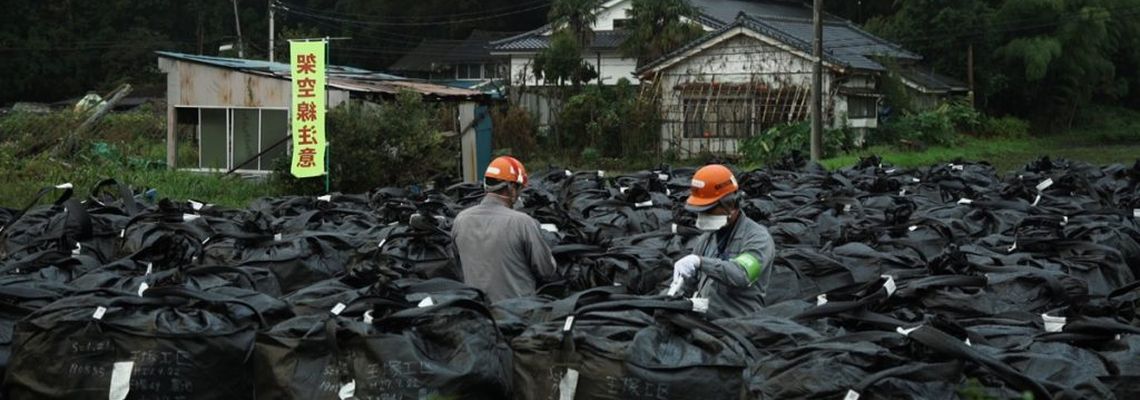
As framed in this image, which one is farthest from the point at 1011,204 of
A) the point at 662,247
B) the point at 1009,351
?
the point at 1009,351

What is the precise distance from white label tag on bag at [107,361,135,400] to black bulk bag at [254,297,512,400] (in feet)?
1.45

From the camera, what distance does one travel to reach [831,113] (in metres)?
35.8

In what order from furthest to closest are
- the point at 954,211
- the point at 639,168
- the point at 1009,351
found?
the point at 639,168
the point at 954,211
the point at 1009,351

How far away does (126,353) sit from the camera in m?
4.84

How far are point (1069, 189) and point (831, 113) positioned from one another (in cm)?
2280

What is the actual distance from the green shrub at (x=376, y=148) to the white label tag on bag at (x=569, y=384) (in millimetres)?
17083

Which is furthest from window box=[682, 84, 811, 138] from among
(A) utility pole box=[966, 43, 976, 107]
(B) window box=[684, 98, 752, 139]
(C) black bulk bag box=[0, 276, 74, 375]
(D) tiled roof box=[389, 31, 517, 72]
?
(C) black bulk bag box=[0, 276, 74, 375]

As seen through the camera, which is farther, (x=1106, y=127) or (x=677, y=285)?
(x=1106, y=127)

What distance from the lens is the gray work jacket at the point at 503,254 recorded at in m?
6.99

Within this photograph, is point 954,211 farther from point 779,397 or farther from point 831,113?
point 831,113

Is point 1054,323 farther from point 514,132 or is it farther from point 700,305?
point 514,132

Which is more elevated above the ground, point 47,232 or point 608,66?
point 608,66

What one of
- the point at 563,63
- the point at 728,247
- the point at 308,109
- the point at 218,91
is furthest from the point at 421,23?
the point at 728,247

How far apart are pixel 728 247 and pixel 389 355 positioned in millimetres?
1892
